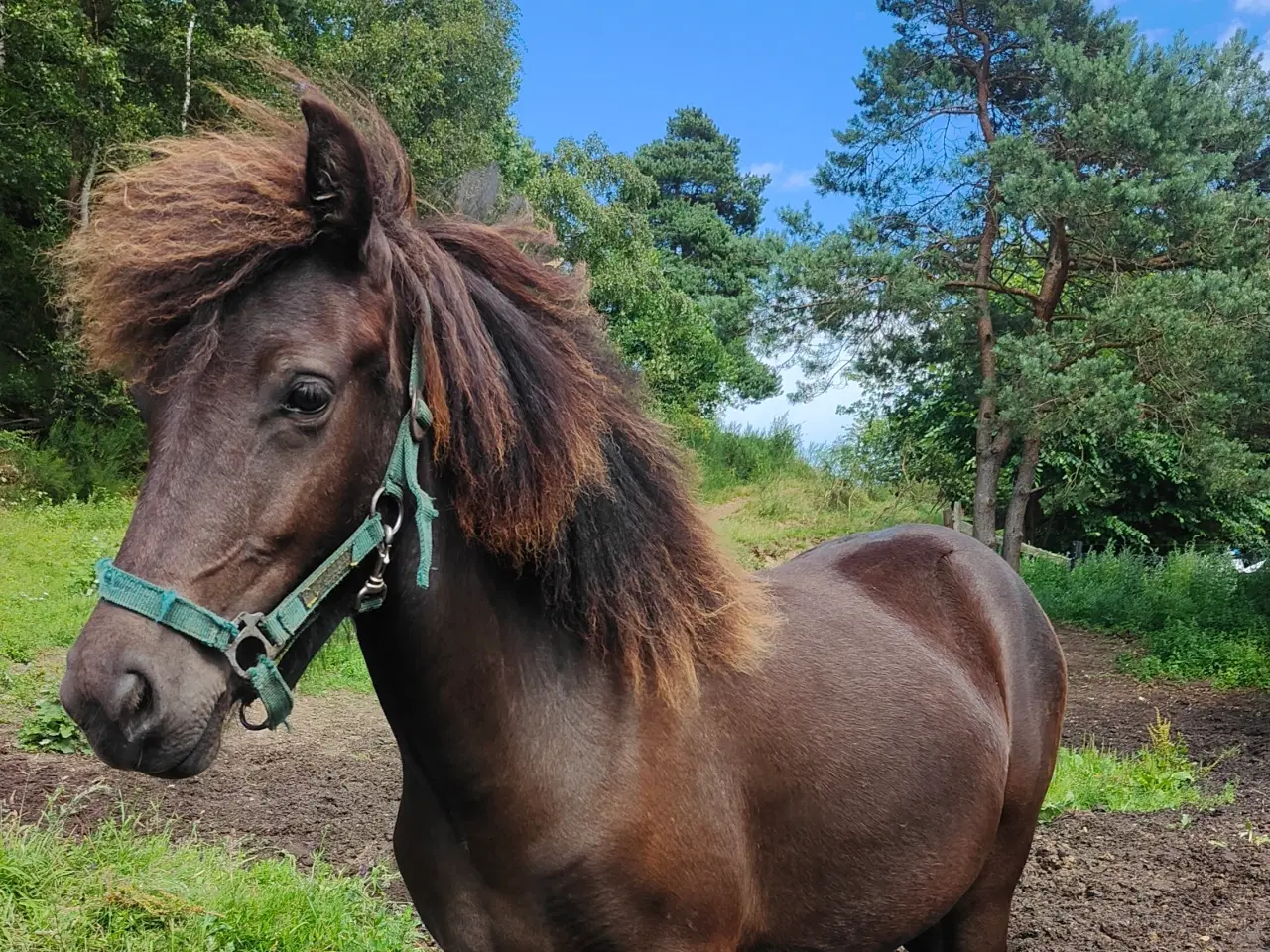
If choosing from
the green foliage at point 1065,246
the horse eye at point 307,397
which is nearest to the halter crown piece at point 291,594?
the horse eye at point 307,397

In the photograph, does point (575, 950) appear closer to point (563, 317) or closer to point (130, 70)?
point (563, 317)

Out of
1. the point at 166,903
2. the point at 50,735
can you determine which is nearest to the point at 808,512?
the point at 50,735

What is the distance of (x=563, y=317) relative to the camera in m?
1.70

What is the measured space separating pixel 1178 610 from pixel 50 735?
1267 cm

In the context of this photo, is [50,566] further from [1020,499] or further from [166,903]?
[1020,499]

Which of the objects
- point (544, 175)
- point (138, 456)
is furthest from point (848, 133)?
point (138, 456)

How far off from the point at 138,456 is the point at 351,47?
8505mm

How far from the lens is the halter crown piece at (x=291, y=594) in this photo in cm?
117

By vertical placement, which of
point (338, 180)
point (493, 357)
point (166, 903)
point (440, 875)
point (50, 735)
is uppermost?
point (338, 180)

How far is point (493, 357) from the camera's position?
148 centimetres

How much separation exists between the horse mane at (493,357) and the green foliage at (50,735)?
4663 mm

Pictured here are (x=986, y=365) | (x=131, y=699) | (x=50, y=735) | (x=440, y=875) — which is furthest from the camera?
(x=986, y=365)

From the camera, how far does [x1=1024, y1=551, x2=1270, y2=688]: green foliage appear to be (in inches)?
414

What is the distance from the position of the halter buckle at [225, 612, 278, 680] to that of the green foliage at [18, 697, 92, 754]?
16.1 feet
